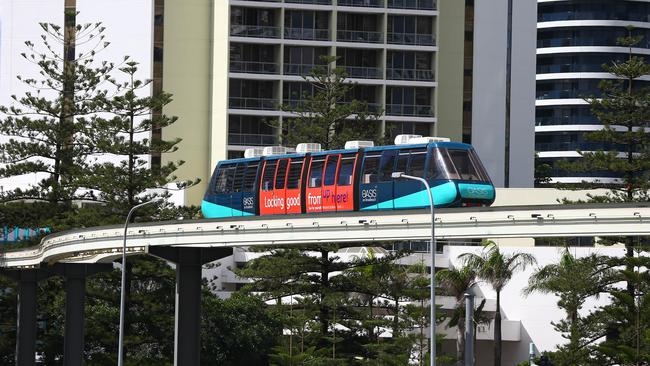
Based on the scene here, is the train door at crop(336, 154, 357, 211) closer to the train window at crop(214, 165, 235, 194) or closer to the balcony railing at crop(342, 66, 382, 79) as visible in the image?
the train window at crop(214, 165, 235, 194)

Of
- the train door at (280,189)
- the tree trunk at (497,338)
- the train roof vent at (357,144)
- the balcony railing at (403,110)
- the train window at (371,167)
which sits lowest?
the tree trunk at (497,338)

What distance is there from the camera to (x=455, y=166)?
178 ft

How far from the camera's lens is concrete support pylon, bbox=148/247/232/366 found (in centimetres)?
6272

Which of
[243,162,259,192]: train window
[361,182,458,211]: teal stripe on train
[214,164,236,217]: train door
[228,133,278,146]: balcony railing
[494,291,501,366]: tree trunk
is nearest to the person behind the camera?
[361,182,458,211]: teal stripe on train

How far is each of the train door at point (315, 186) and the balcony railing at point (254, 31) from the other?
159ft

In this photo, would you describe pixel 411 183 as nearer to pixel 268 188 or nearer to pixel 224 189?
pixel 268 188

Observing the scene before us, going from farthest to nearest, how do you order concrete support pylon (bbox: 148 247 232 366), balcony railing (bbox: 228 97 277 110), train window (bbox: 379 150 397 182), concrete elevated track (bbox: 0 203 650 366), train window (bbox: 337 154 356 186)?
1. balcony railing (bbox: 228 97 277 110)
2. concrete support pylon (bbox: 148 247 232 366)
3. train window (bbox: 337 154 356 186)
4. train window (bbox: 379 150 397 182)
5. concrete elevated track (bbox: 0 203 650 366)

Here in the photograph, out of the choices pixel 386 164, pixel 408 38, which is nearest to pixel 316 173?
pixel 386 164

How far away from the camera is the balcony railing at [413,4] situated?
4294 inches

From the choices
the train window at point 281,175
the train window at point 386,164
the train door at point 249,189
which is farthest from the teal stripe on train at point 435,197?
the train door at point 249,189

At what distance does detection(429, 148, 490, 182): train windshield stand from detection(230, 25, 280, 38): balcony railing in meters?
53.9

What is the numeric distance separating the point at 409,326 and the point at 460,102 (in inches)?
1583

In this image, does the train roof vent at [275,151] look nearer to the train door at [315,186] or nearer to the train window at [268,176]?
the train window at [268,176]

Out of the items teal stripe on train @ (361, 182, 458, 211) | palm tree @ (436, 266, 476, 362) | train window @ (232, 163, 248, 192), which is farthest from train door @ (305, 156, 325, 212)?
palm tree @ (436, 266, 476, 362)
